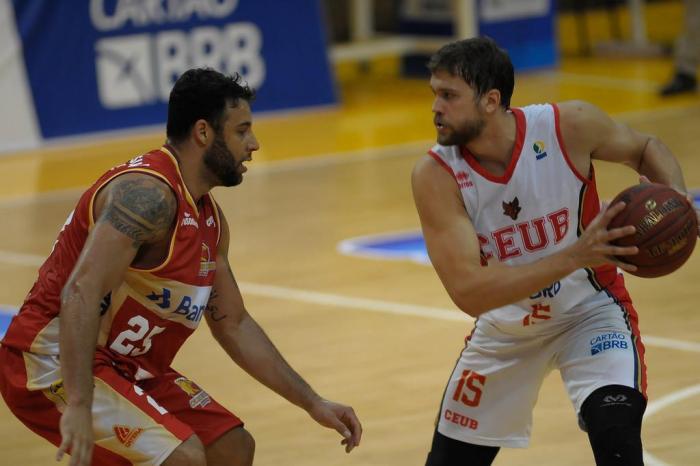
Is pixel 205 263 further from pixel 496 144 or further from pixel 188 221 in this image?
pixel 496 144

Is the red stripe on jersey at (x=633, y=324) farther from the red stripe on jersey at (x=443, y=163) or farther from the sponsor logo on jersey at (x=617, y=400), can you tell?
the red stripe on jersey at (x=443, y=163)

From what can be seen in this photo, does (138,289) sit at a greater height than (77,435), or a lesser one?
greater

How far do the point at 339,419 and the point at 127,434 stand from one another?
0.80m

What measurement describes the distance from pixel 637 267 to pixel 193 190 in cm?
144

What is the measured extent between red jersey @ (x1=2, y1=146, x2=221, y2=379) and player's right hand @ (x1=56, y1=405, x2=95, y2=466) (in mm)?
472

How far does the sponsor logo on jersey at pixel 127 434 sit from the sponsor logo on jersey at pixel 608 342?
5.07ft

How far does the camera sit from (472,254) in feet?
15.3

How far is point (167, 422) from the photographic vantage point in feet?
14.7

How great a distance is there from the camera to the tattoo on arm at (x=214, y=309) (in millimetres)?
4977

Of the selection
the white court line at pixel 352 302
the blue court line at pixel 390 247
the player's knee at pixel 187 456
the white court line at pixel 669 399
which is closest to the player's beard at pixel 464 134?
the player's knee at pixel 187 456

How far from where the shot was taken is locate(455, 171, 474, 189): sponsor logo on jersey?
485 cm

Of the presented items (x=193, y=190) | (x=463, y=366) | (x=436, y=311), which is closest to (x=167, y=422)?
(x=193, y=190)

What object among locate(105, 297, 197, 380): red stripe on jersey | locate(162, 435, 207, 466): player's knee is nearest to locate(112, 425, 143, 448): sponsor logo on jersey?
locate(162, 435, 207, 466): player's knee

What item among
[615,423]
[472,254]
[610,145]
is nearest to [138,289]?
[472,254]
